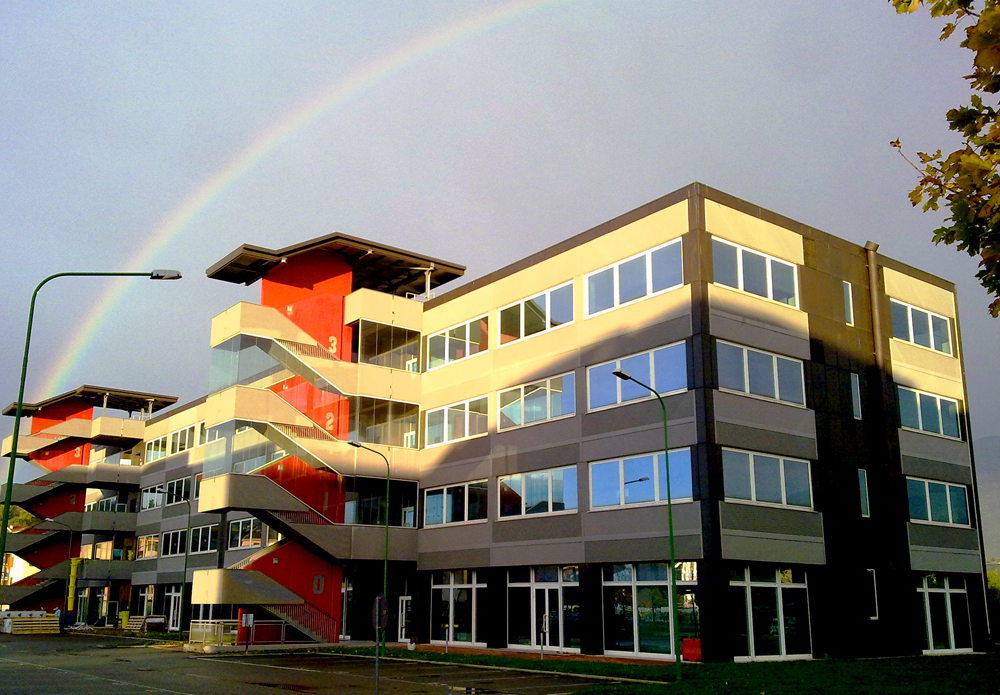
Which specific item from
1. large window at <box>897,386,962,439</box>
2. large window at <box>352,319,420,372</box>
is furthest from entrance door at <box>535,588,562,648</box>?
large window at <box>897,386,962,439</box>

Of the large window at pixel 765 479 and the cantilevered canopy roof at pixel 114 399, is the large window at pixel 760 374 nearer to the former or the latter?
the large window at pixel 765 479

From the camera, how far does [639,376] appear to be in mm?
32469

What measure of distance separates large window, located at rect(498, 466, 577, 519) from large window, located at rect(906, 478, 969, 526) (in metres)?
13.3

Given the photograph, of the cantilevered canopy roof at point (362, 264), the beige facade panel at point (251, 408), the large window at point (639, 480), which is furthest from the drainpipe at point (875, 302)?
the beige facade panel at point (251, 408)

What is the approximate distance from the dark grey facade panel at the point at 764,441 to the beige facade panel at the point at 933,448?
6.34 meters

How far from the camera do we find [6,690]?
21672 millimetres

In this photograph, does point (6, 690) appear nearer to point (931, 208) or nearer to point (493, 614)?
point (493, 614)

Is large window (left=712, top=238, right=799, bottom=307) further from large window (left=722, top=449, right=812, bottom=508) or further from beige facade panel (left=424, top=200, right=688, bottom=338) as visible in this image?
large window (left=722, top=449, right=812, bottom=508)

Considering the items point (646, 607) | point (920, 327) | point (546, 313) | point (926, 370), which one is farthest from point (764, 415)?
point (920, 327)

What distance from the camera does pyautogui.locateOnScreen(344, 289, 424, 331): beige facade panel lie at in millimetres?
43406

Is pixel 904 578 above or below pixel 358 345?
below

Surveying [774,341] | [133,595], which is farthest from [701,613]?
[133,595]

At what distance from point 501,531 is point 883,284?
18.2 meters

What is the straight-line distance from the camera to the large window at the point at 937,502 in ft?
120
